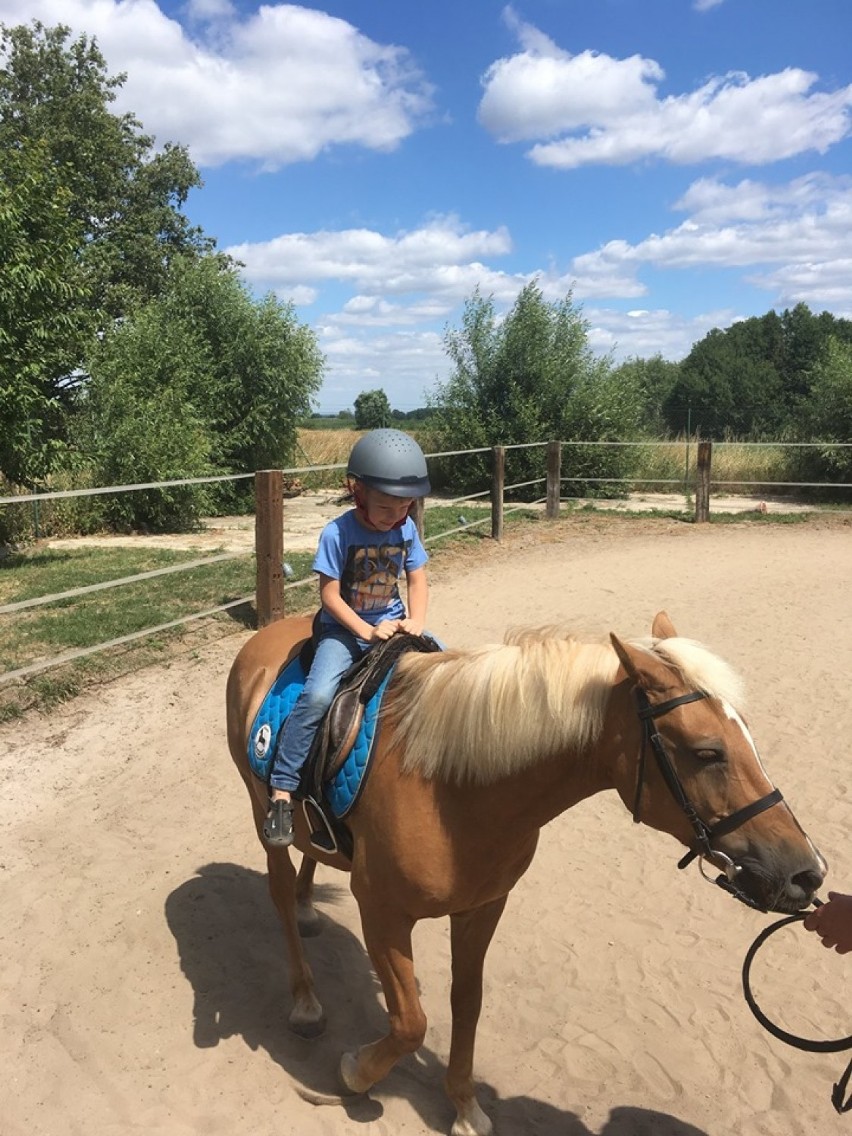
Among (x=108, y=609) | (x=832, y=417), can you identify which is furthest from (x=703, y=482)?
(x=108, y=609)

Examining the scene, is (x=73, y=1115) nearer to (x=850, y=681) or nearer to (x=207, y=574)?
(x=850, y=681)

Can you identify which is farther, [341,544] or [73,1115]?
[341,544]

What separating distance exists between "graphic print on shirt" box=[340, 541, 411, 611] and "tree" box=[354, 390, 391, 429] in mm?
36218

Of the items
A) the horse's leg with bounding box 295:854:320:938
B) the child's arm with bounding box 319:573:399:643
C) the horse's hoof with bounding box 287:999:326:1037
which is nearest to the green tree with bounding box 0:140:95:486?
the horse's leg with bounding box 295:854:320:938

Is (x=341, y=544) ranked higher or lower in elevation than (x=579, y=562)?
higher

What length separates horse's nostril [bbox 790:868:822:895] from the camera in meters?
1.49

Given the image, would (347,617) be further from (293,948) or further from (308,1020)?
(308,1020)

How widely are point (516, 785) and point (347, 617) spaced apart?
2.63ft

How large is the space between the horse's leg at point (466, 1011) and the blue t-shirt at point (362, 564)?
0.98 m

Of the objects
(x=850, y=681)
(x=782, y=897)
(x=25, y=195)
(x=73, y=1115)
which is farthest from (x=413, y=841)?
(x=25, y=195)

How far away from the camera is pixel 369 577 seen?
8.39ft

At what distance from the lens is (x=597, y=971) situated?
2.89 metres

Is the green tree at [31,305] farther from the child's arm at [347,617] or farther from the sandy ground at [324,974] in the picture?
the child's arm at [347,617]

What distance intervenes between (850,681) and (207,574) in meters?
6.45
